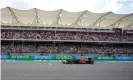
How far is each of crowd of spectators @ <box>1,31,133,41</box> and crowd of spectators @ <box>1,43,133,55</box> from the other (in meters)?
1.85

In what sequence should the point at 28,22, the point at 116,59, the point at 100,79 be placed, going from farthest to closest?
1. the point at 28,22
2. the point at 116,59
3. the point at 100,79

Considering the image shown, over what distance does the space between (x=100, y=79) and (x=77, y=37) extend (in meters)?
38.8

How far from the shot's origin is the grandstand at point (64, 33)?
5184cm

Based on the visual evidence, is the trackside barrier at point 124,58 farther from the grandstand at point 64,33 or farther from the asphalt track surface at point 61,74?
the asphalt track surface at point 61,74

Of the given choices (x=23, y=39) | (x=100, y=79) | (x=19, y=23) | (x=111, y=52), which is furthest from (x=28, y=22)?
(x=100, y=79)

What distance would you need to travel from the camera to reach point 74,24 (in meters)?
58.6

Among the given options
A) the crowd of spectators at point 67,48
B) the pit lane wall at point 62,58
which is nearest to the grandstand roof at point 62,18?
the crowd of spectators at point 67,48

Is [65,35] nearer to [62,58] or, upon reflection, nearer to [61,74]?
[62,58]

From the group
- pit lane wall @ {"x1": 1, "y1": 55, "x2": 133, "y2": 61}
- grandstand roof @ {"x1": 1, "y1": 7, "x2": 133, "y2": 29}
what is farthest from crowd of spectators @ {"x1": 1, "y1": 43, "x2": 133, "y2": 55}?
grandstand roof @ {"x1": 1, "y1": 7, "x2": 133, "y2": 29}

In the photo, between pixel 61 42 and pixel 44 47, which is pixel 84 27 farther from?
pixel 44 47

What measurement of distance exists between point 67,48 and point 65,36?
3.53 meters

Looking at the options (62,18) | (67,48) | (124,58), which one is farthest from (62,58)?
(124,58)

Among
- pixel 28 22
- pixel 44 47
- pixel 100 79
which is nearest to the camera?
Result: pixel 100 79

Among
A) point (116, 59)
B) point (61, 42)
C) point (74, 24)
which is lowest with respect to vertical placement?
point (116, 59)
